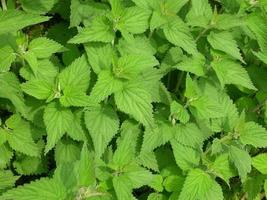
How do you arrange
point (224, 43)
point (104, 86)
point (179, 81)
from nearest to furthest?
point (104, 86) → point (224, 43) → point (179, 81)

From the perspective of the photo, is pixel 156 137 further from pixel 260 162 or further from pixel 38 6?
pixel 38 6

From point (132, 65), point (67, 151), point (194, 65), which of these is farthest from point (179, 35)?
point (67, 151)

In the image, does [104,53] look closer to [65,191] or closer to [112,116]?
[112,116]

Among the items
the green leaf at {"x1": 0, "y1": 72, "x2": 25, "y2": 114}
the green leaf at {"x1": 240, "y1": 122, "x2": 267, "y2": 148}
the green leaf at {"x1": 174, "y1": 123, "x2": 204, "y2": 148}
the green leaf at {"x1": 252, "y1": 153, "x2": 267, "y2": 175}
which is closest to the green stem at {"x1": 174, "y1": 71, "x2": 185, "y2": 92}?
the green leaf at {"x1": 174, "y1": 123, "x2": 204, "y2": 148}

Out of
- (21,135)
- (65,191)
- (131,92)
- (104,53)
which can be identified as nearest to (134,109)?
(131,92)

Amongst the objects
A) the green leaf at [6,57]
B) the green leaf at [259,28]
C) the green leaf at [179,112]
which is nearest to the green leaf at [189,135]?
the green leaf at [179,112]
